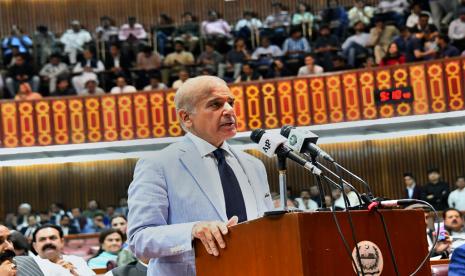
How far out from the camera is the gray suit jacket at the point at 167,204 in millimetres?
2797

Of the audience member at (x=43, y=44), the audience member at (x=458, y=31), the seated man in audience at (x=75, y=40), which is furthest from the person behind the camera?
the audience member at (x=43, y=44)

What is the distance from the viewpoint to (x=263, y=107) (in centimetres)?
1404

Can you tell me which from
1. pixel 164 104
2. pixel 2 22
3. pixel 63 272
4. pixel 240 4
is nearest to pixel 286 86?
pixel 164 104

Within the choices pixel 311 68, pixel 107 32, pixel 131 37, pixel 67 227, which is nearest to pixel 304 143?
pixel 67 227

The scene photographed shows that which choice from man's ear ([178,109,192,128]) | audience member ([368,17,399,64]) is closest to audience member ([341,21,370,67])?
audience member ([368,17,399,64])

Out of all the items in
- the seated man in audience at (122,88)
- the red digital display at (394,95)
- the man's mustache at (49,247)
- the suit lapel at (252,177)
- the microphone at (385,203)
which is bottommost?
the man's mustache at (49,247)

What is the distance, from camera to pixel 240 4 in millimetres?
18500

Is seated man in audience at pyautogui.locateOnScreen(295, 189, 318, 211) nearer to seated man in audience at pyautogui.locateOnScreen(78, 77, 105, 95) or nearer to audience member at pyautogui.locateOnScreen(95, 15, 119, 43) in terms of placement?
seated man in audience at pyautogui.locateOnScreen(78, 77, 105, 95)

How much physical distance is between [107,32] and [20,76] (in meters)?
2.06

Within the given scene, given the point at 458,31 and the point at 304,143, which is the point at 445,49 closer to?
the point at 458,31

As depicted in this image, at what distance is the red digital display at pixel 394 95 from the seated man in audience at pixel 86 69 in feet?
16.1

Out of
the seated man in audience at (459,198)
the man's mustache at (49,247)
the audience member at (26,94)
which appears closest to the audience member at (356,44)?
the seated man in audience at (459,198)

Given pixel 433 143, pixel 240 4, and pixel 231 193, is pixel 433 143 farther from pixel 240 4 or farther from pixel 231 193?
pixel 231 193

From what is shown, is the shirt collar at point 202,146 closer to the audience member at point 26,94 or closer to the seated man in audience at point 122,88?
the seated man in audience at point 122,88
